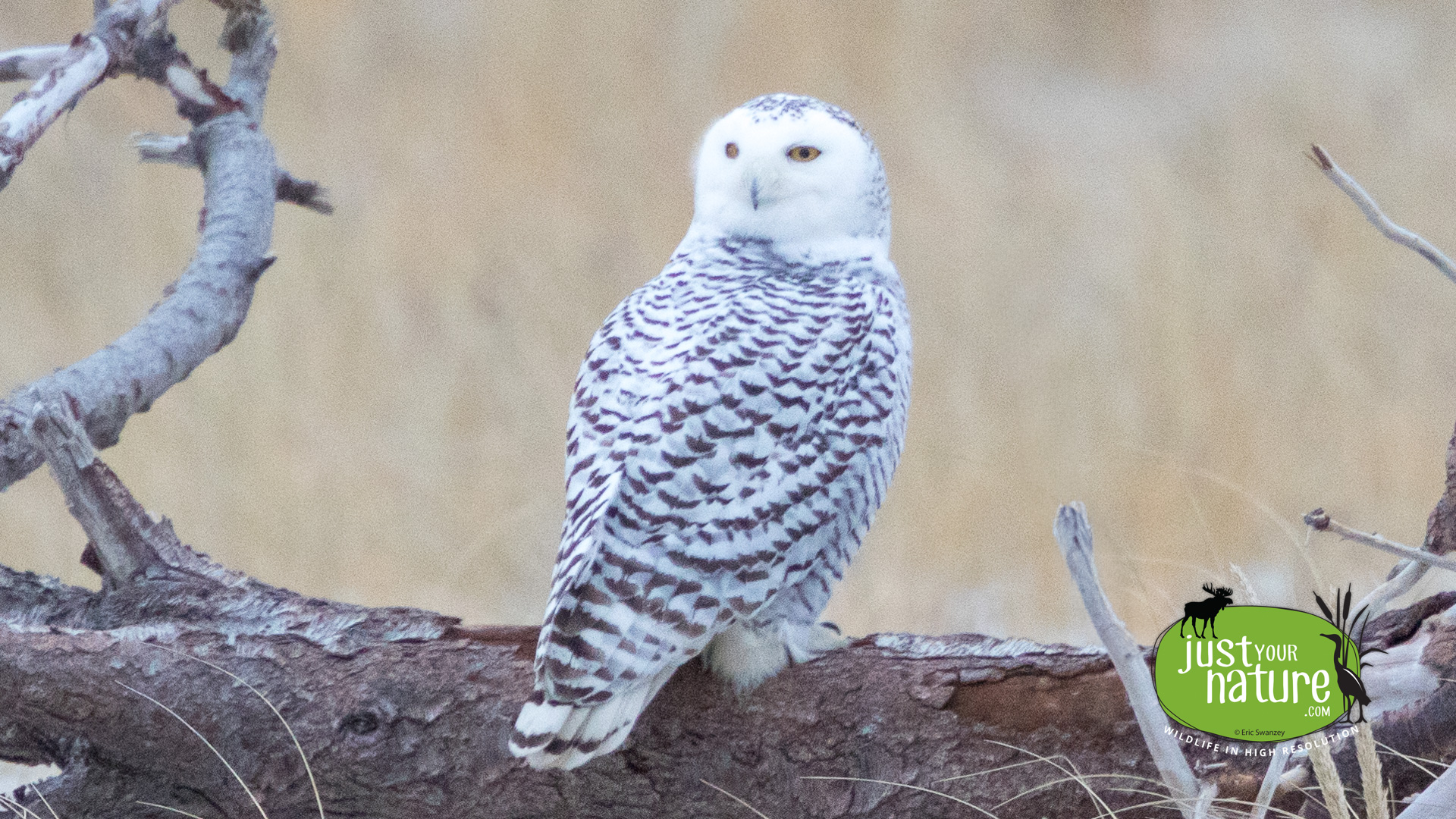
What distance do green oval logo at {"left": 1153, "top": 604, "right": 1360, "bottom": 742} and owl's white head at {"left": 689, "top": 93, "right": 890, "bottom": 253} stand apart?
1.91 ft

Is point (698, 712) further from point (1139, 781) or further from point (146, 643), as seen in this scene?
point (146, 643)

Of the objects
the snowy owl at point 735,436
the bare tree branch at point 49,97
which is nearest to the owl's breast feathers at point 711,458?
the snowy owl at point 735,436

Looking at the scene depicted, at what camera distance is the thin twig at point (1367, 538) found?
35.7 inches

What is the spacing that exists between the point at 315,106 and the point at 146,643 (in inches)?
101

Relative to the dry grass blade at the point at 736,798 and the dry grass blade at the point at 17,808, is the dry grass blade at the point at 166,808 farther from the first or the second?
the dry grass blade at the point at 736,798

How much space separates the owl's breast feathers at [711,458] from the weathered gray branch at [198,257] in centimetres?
60

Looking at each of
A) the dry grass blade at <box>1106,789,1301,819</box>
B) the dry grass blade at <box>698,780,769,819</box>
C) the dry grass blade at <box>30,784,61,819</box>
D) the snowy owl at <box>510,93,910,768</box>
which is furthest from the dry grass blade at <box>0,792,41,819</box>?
the dry grass blade at <box>1106,789,1301,819</box>

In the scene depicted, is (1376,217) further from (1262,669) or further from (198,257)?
(198,257)

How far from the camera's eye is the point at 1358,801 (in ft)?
3.88

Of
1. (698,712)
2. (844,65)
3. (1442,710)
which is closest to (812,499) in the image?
(698,712)

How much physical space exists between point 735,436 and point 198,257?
0.92 m

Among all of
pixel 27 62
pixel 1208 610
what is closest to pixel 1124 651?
pixel 1208 610

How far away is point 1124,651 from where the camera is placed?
90 centimetres

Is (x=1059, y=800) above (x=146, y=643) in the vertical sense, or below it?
below
